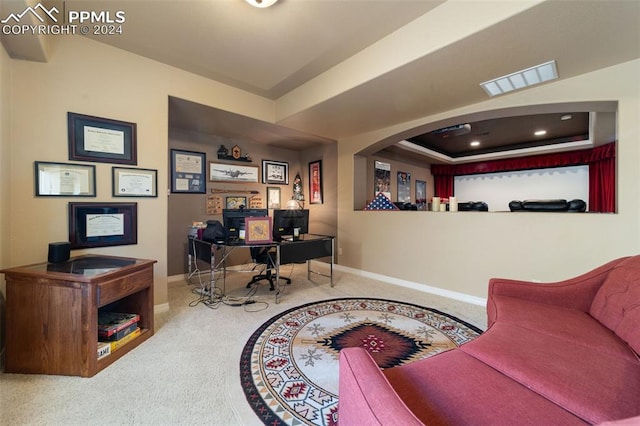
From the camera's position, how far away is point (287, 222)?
11.1 feet

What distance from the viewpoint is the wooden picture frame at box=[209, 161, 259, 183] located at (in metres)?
4.23

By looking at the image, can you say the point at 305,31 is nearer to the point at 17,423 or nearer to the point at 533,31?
the point at 533,31

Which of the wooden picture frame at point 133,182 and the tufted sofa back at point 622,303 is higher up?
the wooden picture frame at point 133,182

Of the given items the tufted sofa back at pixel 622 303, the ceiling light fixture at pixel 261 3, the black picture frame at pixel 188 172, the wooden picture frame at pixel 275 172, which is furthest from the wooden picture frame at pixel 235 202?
the tufted sofa back at pixel 622 303

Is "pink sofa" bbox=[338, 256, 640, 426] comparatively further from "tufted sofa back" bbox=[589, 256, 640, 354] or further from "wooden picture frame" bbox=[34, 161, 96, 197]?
"wooden picture frame" bbox=[34, 161, 96, 197]

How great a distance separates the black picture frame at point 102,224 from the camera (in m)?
2.20

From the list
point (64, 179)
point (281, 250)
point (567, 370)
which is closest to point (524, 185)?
point (281, 250)

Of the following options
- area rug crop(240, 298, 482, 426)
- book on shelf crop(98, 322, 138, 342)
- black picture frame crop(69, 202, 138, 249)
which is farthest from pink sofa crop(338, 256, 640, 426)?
black picture frame crop(69, 202, 138, 249)

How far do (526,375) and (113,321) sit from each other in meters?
2.76

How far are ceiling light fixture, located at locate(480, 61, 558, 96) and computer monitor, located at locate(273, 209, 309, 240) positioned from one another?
2.57 metres

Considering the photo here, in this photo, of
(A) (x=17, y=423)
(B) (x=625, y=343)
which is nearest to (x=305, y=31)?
(B) (x=625, y=343)

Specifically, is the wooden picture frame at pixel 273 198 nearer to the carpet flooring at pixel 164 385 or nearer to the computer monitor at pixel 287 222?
the computer monitor at pixel 287 222

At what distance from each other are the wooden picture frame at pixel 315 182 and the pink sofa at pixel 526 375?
147 inches

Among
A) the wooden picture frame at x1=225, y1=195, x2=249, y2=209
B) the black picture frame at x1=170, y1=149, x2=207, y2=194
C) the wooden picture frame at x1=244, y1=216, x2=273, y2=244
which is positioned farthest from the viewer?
the wooden picture frame at x1=225, y1=195, x2=249, y2=209
